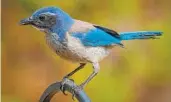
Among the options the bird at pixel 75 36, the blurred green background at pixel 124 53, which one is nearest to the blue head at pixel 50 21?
the bird at pixel 75 36

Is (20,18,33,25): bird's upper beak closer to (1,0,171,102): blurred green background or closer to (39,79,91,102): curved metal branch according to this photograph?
(39,79,91,102): curved metal branch

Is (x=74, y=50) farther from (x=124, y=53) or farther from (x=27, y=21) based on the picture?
(x=124, y=53)

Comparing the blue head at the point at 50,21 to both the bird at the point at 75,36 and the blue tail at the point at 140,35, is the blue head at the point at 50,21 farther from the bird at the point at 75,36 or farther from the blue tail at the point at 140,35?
the blue tail at the point at 140,35

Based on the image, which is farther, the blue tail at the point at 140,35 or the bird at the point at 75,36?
the blue tail at the point at 140,35

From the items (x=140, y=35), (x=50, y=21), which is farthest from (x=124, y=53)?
(x=50, y=21)

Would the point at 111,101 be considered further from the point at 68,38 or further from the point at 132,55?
the point at 68,38

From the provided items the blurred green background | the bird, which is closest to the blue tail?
the bird
